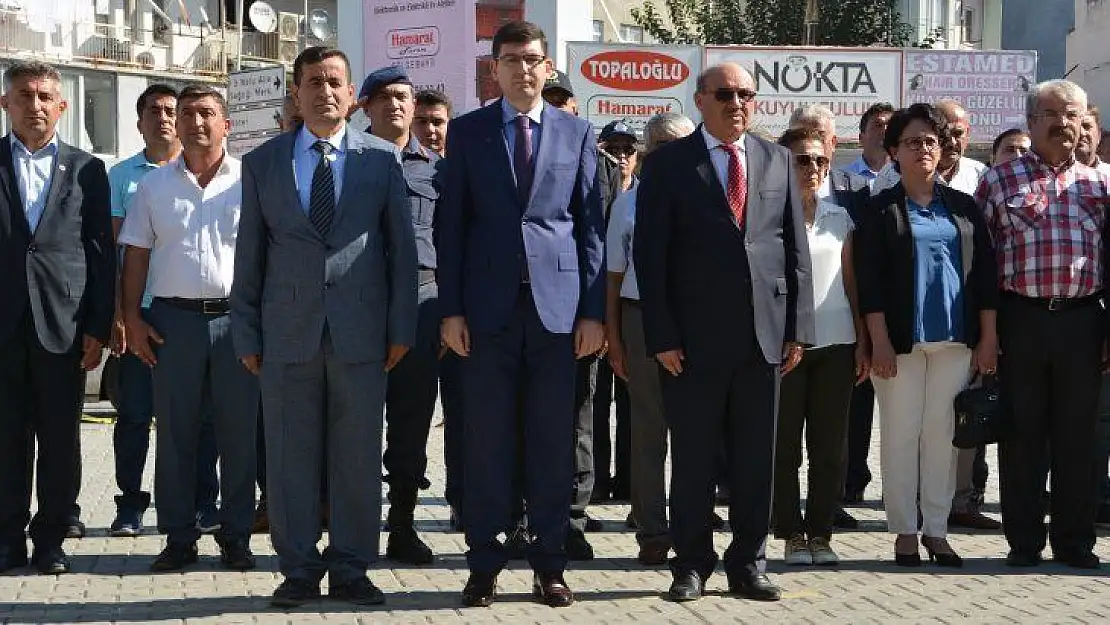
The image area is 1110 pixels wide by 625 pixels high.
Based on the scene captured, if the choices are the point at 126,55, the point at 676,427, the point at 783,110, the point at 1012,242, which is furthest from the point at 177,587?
the point at 126,55

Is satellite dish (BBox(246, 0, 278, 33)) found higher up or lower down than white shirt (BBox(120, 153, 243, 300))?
higher up

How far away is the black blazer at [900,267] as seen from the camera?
9258mm

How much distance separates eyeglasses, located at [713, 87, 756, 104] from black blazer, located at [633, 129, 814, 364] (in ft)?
0.62

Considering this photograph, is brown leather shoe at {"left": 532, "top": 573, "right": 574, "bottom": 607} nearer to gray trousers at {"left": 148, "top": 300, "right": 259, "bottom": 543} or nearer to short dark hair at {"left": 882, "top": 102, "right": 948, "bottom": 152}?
gray trousers at {"left": 148, "top": 300, "right": 259, "bottom": 543}

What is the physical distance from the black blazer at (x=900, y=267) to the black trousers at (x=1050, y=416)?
10.1 inches

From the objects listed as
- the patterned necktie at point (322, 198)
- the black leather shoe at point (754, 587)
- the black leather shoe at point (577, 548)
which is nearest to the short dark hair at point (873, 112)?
the black leather shoe at point (577, 548)

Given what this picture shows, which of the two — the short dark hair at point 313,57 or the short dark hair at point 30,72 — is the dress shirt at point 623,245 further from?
the short dark hair at point 30,72

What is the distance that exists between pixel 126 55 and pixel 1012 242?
43546mm

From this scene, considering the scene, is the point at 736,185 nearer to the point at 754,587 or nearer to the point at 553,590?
the point at 754,587

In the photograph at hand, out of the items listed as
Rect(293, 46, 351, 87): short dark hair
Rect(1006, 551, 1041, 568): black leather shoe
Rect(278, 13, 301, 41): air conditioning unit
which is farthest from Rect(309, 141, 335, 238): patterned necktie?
Rect(278, 13, 301, 41): air conditioning unit

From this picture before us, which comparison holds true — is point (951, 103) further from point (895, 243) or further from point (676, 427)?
point (676, 427)

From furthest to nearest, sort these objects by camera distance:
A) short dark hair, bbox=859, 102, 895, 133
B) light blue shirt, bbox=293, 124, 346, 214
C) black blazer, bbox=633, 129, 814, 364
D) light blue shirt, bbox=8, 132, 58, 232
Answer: short dark hair, bbox=859, 102, 895, 133, light blue shirt, bbox=8, 132, 58, 232, black blazer, bbox=633, 129, 814, 364, light blue shirt, bbox=293, 124, 346, 214

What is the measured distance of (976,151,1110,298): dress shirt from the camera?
9.30 m

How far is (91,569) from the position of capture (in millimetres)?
9070
